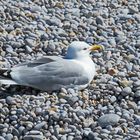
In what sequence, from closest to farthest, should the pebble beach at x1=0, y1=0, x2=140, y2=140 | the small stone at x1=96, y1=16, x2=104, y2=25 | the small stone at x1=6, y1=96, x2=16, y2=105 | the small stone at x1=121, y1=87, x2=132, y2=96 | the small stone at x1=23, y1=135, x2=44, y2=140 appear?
the small stone at x1=23, y1=135, x2=44, y2=140
the pebble beach at x1=0, y1=0, x2=140, y2=140
the small stone at x1=6, y1=96, x2=16, y2=105
the small stone at x1=121, y1=87, x2=132, y2=96
the small stone at x1=96, y1=16, x2=104, y2=25

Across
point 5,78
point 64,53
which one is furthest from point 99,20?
point 5,78

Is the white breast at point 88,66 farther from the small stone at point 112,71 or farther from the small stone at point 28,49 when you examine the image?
the small stone at point 28,49

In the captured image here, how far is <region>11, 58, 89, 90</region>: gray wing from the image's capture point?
4.21 metres

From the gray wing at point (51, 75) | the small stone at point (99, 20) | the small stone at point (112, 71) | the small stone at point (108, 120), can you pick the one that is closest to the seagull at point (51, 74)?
the gray wing at point (51, 75)

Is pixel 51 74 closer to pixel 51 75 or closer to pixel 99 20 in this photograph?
pixel 51 75

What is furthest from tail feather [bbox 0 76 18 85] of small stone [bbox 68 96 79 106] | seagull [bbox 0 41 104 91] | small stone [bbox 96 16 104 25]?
small stone [bbox 96 16 104 25]

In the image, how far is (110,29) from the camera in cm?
520

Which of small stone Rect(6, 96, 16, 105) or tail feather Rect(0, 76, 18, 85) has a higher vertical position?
tail feather Rect(0, 76, 18, 85)

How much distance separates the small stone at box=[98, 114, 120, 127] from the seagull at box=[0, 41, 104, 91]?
1.30 feet

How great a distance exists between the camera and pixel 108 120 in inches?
156

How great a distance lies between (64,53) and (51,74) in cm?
58

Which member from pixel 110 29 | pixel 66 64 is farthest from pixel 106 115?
pixel 110 29

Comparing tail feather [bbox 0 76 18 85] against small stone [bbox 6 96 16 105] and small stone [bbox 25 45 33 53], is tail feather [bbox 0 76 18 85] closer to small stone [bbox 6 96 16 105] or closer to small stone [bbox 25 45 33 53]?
small stone [bbox 6 96 16 105]

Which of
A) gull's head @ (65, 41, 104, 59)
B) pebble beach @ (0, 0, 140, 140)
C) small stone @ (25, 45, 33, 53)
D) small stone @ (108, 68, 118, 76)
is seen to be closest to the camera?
pebble beach @ (0, 0, 140, 140)
